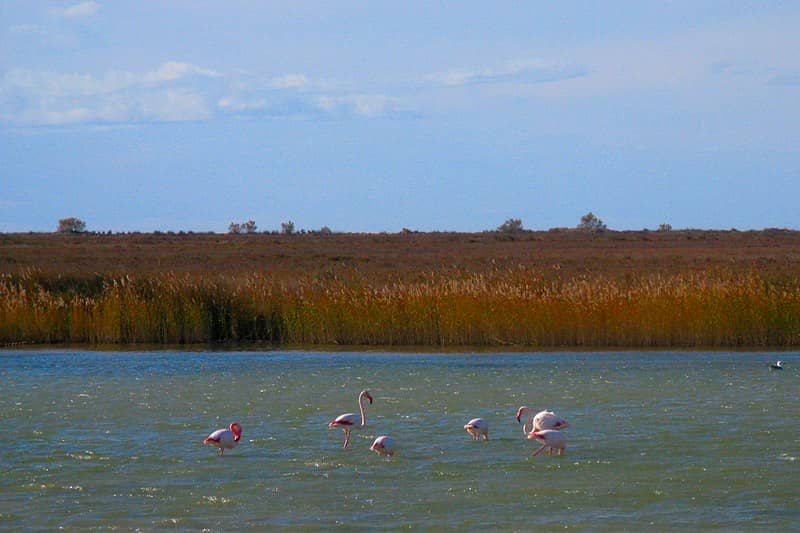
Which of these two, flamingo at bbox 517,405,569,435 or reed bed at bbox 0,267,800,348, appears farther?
reed bed at bbox 0,267,800,348

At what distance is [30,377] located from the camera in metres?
16.2

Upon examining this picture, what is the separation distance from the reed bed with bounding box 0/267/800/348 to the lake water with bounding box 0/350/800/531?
2415 mm

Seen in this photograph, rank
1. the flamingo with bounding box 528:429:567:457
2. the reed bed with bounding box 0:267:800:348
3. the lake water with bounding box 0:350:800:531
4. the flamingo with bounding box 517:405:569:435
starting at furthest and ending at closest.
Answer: the reed bed with bounding box 0:267:800:348, the flamingo with bounding box 517:405:569:435, the flamingo with bounding box 528:429:567:457, the lake water with bounding box 0:350:800:531

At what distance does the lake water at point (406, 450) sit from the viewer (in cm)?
850

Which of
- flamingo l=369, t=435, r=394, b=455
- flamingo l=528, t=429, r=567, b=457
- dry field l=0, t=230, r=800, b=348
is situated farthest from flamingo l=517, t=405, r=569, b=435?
dry field l=0, t=230, r=800, b=348

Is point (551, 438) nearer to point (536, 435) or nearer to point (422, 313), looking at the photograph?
point (536, 435)

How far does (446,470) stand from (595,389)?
496 cm

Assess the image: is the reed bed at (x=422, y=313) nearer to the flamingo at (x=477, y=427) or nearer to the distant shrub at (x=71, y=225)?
the flamingo at (x=477, y=427)

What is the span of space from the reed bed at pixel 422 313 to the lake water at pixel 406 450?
2415 millimetres

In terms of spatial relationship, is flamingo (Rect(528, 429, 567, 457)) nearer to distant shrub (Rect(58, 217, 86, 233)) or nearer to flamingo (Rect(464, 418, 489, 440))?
flamingo (Rect(464, 418, 489, 440))

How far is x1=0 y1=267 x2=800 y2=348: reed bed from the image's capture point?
64.0ft

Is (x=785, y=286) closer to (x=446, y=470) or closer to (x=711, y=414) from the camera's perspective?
(x=711, y=414)

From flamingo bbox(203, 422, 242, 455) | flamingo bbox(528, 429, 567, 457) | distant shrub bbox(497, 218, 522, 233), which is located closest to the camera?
flamingo bbox(528, 429, 567, 457)

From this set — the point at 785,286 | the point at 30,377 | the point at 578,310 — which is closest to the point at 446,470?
the point at 30,377
